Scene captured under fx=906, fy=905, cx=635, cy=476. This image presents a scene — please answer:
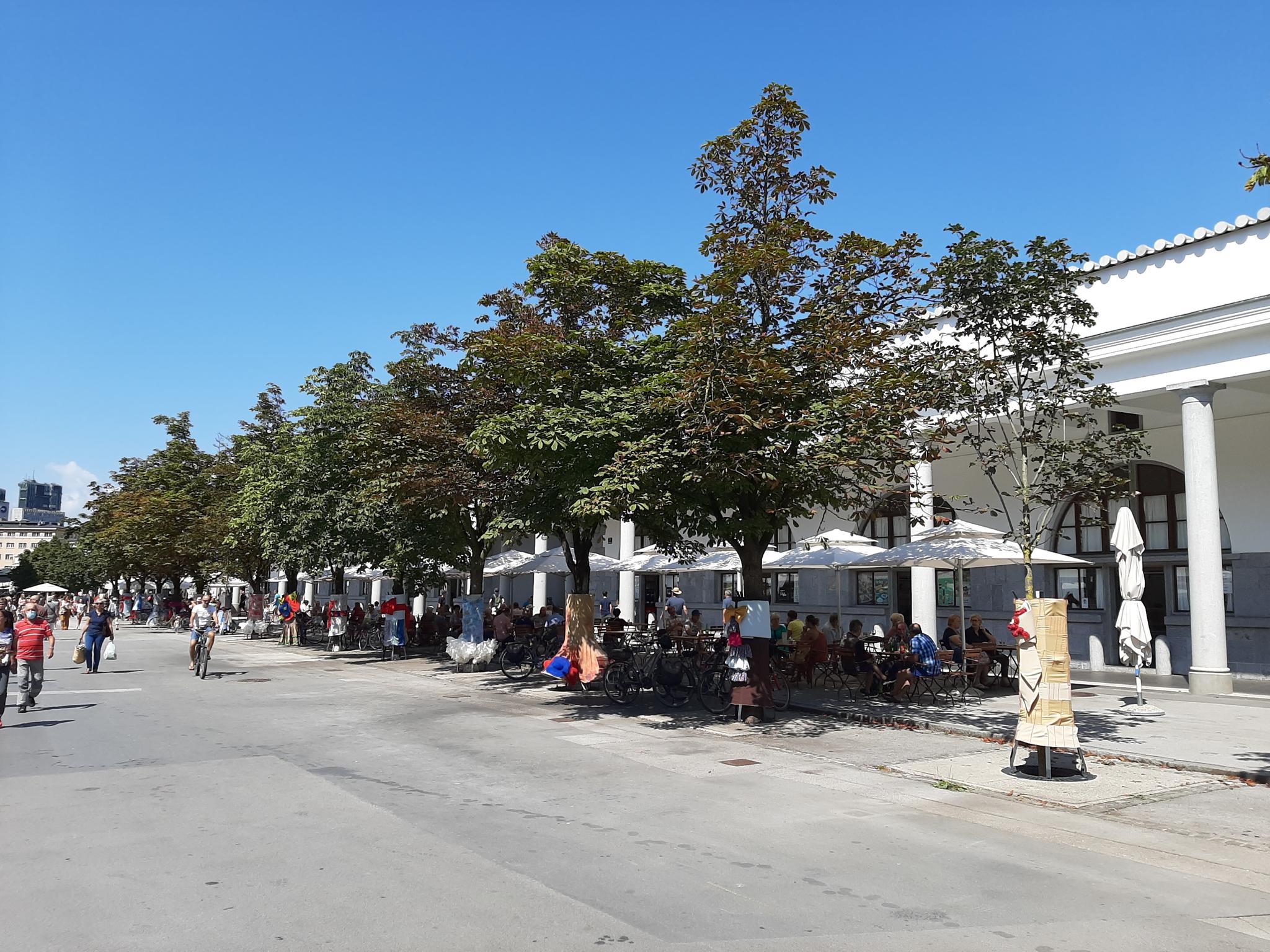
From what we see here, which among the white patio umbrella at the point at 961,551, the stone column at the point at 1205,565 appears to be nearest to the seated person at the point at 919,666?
the white patio umbrella at the point at 961,551

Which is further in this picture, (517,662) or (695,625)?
(695,625)

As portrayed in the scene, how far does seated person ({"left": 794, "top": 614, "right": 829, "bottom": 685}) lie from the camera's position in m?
17.4

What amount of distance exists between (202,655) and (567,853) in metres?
18.2

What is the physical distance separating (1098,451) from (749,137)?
7074 millimetres

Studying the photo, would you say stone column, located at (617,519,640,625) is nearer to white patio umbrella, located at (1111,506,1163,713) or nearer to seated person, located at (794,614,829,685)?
seated person, located at (794,614,829,685)

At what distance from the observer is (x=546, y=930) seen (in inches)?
204

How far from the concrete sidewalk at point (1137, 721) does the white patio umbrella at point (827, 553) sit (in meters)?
2.75

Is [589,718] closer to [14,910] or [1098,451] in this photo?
[1098,451]

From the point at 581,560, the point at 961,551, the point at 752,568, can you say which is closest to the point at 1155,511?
the point at 961,551

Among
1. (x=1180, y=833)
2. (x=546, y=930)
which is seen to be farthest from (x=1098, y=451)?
(x=546, y=930)

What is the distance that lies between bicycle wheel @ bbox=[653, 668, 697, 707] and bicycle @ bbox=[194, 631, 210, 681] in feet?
38.2

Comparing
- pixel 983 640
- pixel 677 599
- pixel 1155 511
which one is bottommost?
pixel 983 640

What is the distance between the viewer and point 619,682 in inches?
641

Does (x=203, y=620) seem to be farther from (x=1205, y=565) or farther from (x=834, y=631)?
(x=1205, y=565)
